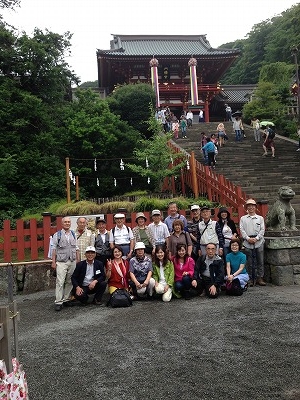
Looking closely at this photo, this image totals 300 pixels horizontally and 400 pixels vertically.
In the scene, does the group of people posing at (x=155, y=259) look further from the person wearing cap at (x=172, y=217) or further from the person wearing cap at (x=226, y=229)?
the person wearing cap at (x=172, y=217)

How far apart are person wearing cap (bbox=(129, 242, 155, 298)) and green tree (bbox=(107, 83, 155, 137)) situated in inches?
522

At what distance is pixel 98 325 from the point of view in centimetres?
450

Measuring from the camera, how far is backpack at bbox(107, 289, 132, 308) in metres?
5.37

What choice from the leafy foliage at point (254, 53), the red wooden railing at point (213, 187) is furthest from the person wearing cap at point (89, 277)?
the leafy foliage at point (254, 53)

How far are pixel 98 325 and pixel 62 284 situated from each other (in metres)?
1.39

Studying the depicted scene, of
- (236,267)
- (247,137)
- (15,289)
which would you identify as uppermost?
(247,137)

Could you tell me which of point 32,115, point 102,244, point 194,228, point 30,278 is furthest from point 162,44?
point 102,244

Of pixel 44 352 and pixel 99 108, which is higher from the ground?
pixel 99 108

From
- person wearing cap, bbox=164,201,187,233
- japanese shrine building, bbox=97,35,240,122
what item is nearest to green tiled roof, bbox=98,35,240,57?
japanese shrine building, bbox=97,35,240,122

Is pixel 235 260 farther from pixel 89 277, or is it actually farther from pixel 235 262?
pixel 89 277

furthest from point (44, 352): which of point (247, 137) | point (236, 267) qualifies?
point (247, 137)

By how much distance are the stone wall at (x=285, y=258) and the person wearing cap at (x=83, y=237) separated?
3219 millimetres

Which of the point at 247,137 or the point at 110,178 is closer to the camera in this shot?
the point at 110,178

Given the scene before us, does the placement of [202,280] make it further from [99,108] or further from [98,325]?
[99,108]
